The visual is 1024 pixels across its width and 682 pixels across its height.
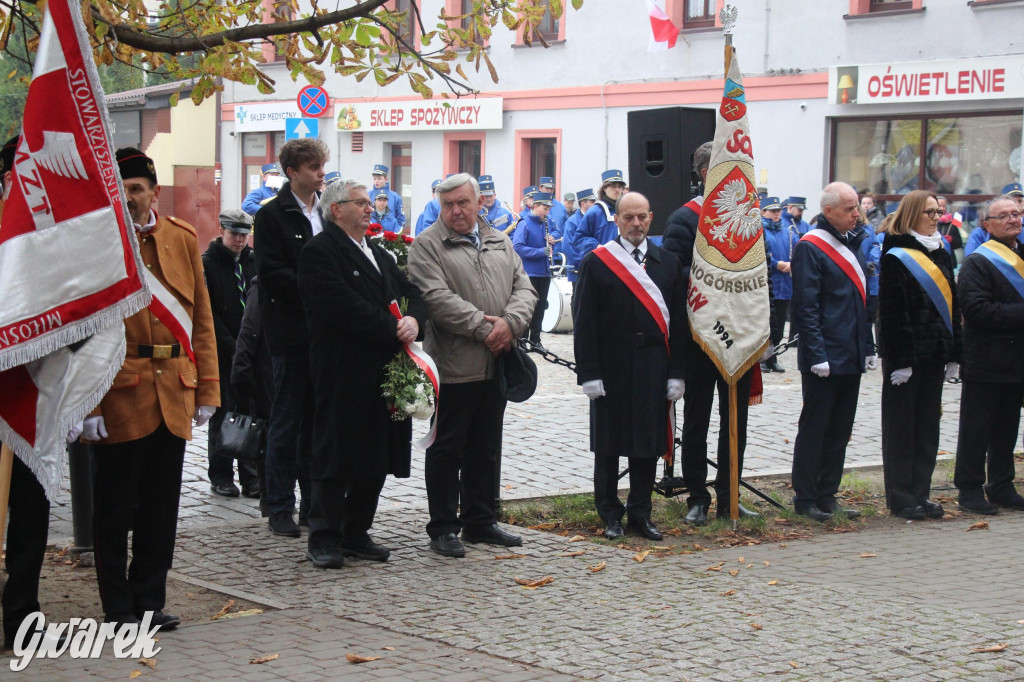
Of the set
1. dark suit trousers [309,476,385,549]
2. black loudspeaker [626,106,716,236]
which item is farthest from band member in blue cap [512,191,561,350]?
dark suit trousers [309,476,385,549]

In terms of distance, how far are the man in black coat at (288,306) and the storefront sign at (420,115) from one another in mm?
21315

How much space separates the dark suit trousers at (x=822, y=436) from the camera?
866 cm

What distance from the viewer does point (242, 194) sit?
120ft

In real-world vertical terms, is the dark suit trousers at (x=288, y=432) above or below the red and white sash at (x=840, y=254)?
below

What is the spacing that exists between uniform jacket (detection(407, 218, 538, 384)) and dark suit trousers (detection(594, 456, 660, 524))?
100 centimetres

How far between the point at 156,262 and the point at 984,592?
167 inches

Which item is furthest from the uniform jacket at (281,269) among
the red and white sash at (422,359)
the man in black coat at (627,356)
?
the man in black coat at (627,356)

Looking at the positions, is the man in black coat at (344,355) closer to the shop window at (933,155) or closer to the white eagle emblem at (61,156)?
the white eagle emblem at (61,156)

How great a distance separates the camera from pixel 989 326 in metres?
9.07

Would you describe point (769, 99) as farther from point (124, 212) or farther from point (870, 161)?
point (124, 212)

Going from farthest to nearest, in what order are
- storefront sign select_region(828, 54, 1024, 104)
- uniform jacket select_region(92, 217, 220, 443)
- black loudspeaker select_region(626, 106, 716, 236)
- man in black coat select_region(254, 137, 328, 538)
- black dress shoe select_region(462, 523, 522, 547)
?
storefront sign select_region(828, 54, 1024, 104) < black loudspeaker select_region(626, 106, 716, 236) < black dress shoe select_region(462, 523, 522, 547) < man in black coat select_region(254, 137, 328, 538) < uniform jacket select_region(92, 217, 220, 443)

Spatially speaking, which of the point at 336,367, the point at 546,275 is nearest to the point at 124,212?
the point at 336,367

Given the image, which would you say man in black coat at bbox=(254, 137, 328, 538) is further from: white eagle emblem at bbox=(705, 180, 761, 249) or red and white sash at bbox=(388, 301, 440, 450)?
white eagle emblem at bbox=(705, 180, 761, 249)

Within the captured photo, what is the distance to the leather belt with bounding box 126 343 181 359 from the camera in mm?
5891
